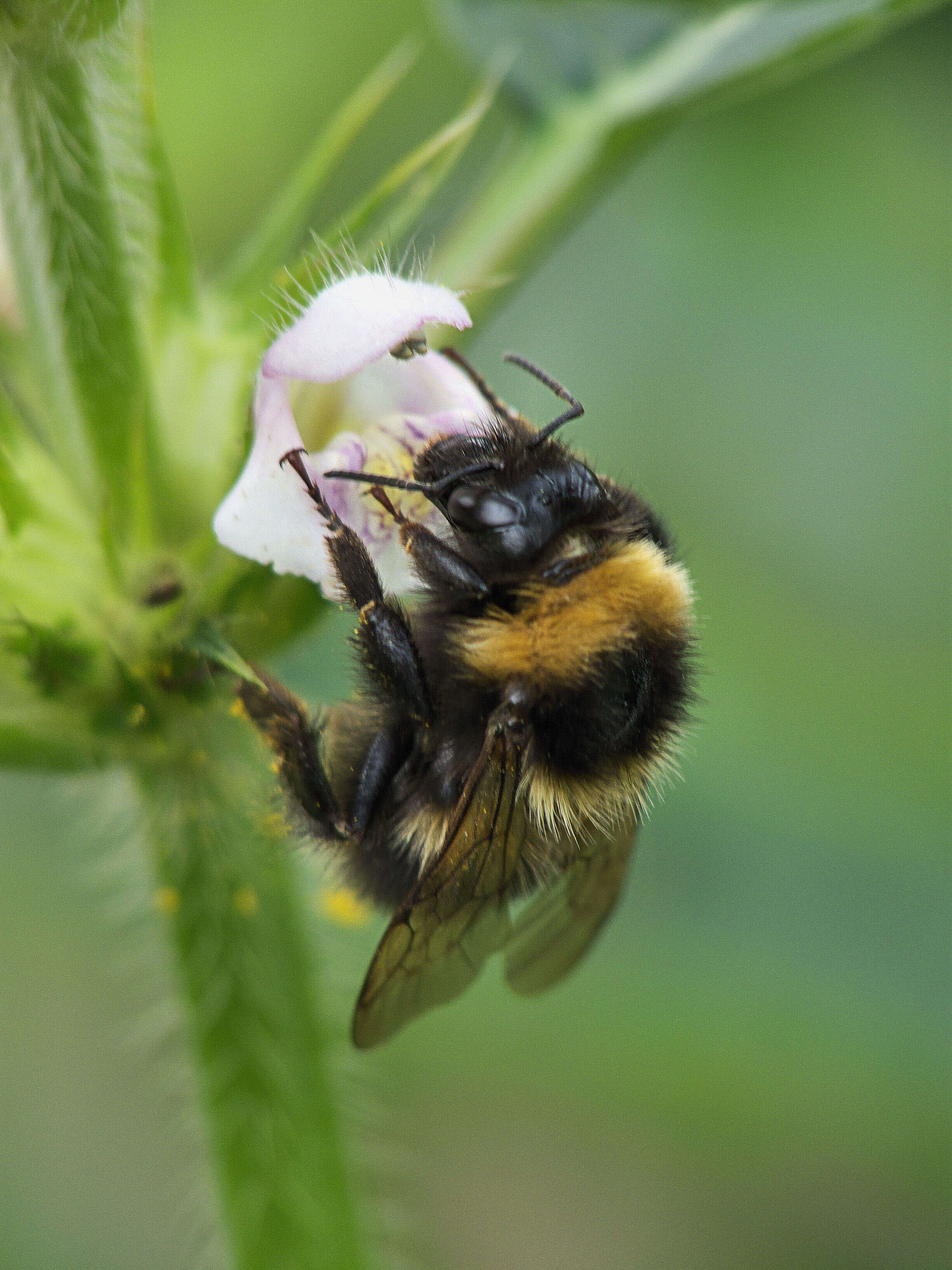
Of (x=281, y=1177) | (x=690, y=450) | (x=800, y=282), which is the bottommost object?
(x=281, y=1177)

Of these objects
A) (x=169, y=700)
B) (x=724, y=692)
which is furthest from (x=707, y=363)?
(x=169, y=700)

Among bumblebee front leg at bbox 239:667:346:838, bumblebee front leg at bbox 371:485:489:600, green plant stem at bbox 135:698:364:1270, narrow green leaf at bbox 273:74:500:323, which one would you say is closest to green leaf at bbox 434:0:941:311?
narrow green leaf at bbox 273:74:500:323

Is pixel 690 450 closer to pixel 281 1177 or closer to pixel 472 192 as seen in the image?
pixel 472 192

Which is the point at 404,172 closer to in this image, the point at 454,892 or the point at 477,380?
the point at 477,380

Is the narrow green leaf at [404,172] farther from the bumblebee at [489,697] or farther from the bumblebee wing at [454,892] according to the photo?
the bumblebee wing at [454,892]

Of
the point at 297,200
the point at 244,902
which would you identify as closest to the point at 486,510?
the point at 297,200

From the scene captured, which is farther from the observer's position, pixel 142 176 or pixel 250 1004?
pixel 250 1004

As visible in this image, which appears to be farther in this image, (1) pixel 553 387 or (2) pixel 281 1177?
(2) pixel 281 1177

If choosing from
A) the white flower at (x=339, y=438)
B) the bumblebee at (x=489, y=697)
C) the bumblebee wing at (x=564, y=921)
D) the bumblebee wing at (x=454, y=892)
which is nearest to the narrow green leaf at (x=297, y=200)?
the white flower at (x=339, y=438)
